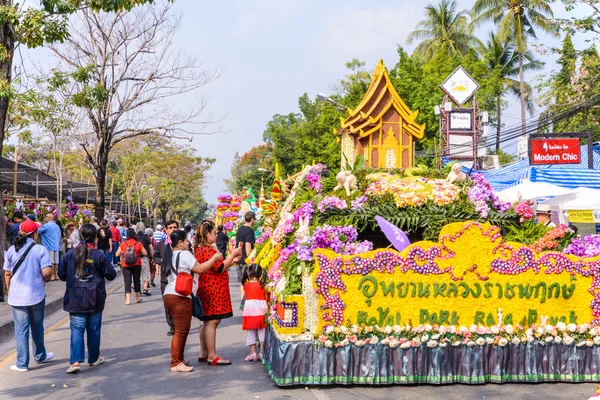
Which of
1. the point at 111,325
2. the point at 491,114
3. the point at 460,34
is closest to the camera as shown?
the point at 111,325

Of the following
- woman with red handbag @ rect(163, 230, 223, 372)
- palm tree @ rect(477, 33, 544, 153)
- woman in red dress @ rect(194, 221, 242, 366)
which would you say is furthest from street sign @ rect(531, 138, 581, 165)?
palm tree @ rect(477, 33, 544, 153)

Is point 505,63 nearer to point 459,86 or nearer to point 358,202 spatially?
point 459,86

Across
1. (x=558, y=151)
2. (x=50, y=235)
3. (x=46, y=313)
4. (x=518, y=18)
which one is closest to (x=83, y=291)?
(x=46, y=313)

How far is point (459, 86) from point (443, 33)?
56.2 ft

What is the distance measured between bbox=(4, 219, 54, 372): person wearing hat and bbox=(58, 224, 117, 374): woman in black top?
381 millimetres

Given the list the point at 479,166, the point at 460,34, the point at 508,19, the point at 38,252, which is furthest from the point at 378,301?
the point at 460,34

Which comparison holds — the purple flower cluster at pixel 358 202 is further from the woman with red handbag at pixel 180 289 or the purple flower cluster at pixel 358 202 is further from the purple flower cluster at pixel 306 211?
the woman with red handbag at pixel 180 289

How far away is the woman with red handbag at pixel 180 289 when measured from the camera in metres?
7.35

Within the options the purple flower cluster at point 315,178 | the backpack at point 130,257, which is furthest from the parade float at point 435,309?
the backpack at point 130,257

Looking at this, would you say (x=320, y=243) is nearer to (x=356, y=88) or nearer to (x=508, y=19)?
(x=356, y=88)

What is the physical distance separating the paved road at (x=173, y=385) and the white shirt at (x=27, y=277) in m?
0.83

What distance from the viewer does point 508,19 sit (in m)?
44.4

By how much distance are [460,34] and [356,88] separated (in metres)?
13.3

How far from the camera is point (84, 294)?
301 inches
